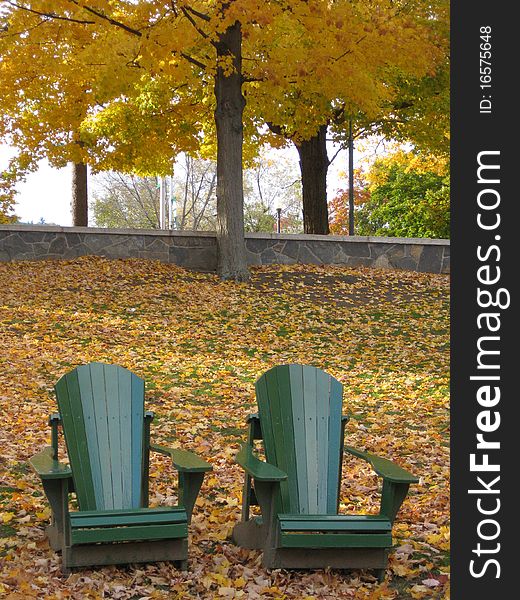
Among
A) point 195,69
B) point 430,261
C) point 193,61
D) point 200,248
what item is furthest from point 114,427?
point 430,261

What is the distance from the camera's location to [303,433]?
14.5 ft

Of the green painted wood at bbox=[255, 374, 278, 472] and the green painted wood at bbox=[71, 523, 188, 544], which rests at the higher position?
the green painted wood at bbox=[255, 374, 278, 472]

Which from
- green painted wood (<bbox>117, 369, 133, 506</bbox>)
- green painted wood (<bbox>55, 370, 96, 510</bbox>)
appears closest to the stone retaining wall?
green painted wood (<bbox>117, 369, 133, 506</bbox>)

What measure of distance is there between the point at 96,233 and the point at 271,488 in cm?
1116

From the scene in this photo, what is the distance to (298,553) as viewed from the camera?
4.09 meters

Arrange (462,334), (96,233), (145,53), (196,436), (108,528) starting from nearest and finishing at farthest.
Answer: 1. (462,334)
2. (108,528)
3. (196,436)
4. (145,53)
5. (96,233)

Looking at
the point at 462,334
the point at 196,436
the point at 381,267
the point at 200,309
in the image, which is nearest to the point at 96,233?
the point at 200,309

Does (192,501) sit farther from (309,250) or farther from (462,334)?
(309,250)

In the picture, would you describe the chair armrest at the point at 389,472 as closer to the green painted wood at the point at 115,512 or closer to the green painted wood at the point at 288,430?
the green painted wood at the point at 288,430

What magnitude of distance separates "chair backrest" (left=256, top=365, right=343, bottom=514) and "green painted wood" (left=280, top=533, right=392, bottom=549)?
0.28 meters

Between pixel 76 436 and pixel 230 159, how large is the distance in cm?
964

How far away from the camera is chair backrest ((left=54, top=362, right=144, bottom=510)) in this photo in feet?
14.1

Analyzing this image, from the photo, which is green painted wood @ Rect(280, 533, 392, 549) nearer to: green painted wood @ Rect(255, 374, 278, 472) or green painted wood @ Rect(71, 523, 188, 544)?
green painted wood @ Rect(255, 374, 278, 472)

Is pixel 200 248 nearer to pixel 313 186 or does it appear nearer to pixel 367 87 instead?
pixel 313 186
